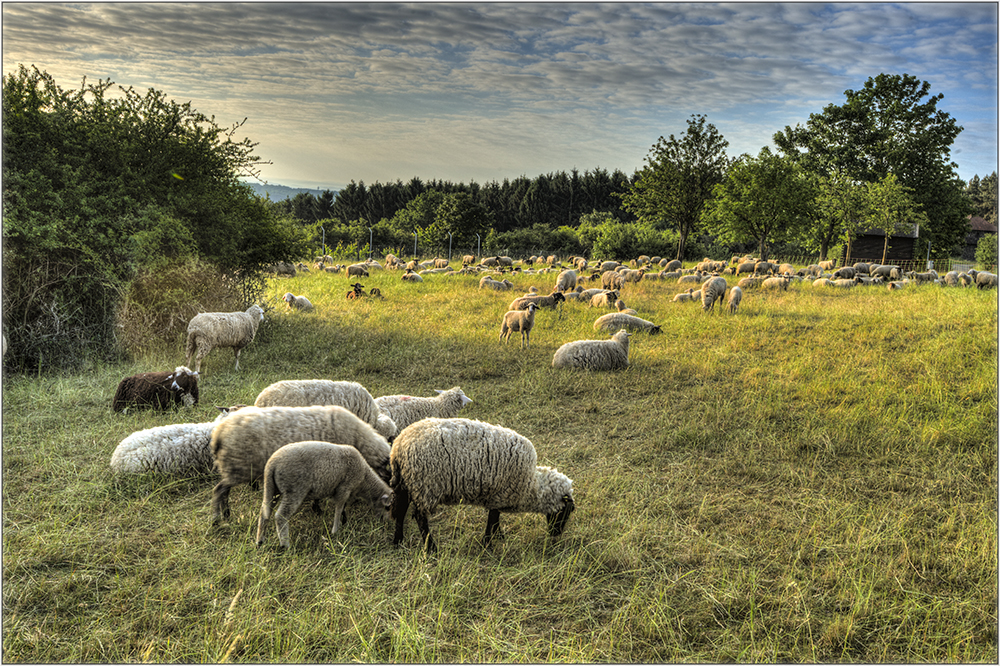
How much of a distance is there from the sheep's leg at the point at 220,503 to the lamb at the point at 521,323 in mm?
8258

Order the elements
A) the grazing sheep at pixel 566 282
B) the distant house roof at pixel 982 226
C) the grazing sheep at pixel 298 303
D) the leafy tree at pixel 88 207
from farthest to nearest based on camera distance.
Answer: the distant house roof at pixel 982 226
the grazing sheep at pixel 566 282
the grazing sheep at pixel 298 303
the leafy tree at pixel 88 207

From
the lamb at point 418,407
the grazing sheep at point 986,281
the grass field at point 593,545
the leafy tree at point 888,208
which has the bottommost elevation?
the grass field at point 593,545

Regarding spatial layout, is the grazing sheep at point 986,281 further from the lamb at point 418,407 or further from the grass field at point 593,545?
the lamb at point 418,407

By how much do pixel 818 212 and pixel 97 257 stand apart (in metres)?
44.3

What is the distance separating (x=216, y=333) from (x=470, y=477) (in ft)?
25.6

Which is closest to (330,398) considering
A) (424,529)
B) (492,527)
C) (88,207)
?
(424,529)

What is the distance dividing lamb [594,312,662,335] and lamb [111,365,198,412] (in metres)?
9.80

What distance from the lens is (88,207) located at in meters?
10.5

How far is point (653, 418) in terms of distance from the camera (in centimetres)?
807

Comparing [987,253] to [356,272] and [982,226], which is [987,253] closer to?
[982,226]

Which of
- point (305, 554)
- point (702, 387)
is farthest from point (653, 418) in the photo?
point (305, 554)

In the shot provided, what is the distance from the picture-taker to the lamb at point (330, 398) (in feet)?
21.1

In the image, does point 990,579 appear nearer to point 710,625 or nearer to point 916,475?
point 916,475

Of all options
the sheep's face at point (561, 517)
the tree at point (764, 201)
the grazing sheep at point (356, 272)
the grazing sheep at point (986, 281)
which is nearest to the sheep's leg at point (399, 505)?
the sheep's face at point (561, 517)
